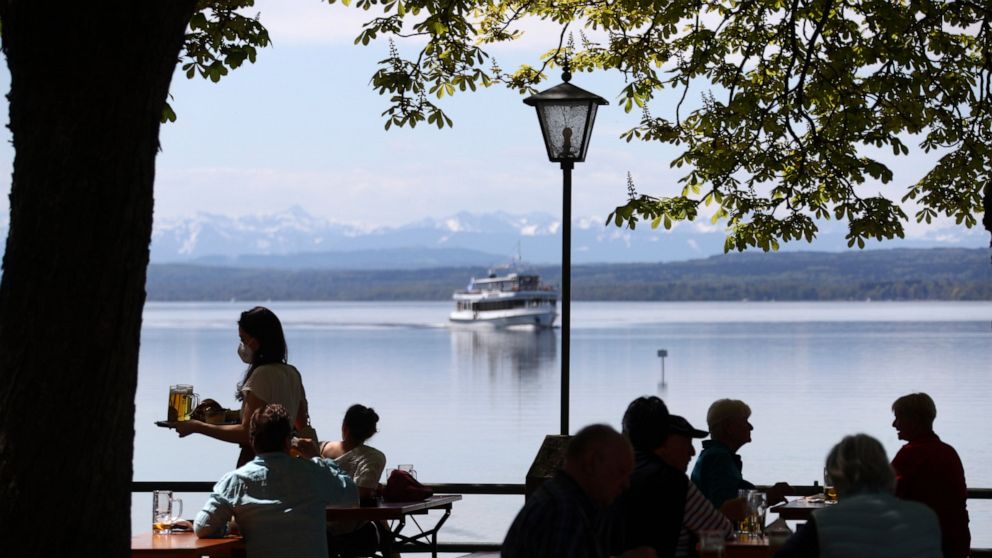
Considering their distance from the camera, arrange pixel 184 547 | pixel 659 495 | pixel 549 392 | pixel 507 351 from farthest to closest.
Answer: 1. pixel 507 351
2. pixel 549 392
3. pixel 184 547
4. pixel 659 495

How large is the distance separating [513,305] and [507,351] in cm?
3442

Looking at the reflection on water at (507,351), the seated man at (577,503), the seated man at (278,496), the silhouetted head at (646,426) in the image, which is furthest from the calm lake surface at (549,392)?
the seated man at (577,503)

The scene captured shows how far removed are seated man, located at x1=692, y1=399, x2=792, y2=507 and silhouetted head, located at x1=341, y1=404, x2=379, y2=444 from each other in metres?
1.92

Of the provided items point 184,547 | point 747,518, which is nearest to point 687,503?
point 747,518

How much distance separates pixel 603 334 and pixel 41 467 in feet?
259

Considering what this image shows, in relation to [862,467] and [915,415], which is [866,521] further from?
[915,415]

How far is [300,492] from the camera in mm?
5492

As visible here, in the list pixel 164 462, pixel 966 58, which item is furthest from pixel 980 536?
pixel 164 462

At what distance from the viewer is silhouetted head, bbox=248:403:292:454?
217 inches

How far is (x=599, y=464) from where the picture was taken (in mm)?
3785

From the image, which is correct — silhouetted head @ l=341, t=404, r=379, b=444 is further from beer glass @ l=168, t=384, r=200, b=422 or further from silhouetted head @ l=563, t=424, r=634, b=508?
silhouetted head @ l=563, t=424, r=634, b=508

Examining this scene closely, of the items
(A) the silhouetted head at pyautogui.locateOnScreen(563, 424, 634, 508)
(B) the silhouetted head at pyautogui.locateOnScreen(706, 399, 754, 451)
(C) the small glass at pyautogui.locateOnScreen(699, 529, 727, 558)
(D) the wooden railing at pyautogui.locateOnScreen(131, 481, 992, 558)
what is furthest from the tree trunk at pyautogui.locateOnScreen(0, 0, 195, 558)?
(D) the wooden railing at pyautogui.locateOnScreen(131, 481, 992, 558)

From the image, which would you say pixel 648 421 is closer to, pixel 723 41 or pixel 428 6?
pixel 428 6

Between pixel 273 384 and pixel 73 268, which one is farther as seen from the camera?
pixel 273 384
